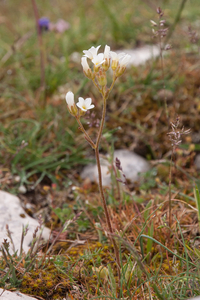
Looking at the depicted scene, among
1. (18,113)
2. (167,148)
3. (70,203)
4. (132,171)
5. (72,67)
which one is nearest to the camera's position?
A: (70,203)

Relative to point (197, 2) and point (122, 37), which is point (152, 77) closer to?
point (122, 37)

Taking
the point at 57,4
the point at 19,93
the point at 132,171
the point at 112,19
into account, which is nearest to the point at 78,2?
the point at 57,4

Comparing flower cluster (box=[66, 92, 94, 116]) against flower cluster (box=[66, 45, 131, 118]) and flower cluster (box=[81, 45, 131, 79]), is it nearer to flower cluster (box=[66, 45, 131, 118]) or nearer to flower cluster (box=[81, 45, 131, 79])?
flower cluster (box=[66, 45, 131, 118])

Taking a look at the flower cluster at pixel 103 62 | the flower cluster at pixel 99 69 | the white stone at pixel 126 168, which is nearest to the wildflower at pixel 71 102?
the flower cluster at pixel 99 69

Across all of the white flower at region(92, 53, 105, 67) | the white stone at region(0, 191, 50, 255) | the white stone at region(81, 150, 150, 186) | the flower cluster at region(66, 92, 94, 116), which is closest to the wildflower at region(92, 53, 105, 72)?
the white flower at region(92, 53, 105, 67)

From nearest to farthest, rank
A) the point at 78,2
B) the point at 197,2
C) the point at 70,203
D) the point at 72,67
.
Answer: the point at 70,203, the point at 72,67, the point at 197,2, the point at 78,2

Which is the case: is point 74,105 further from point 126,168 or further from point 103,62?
point 126,168
